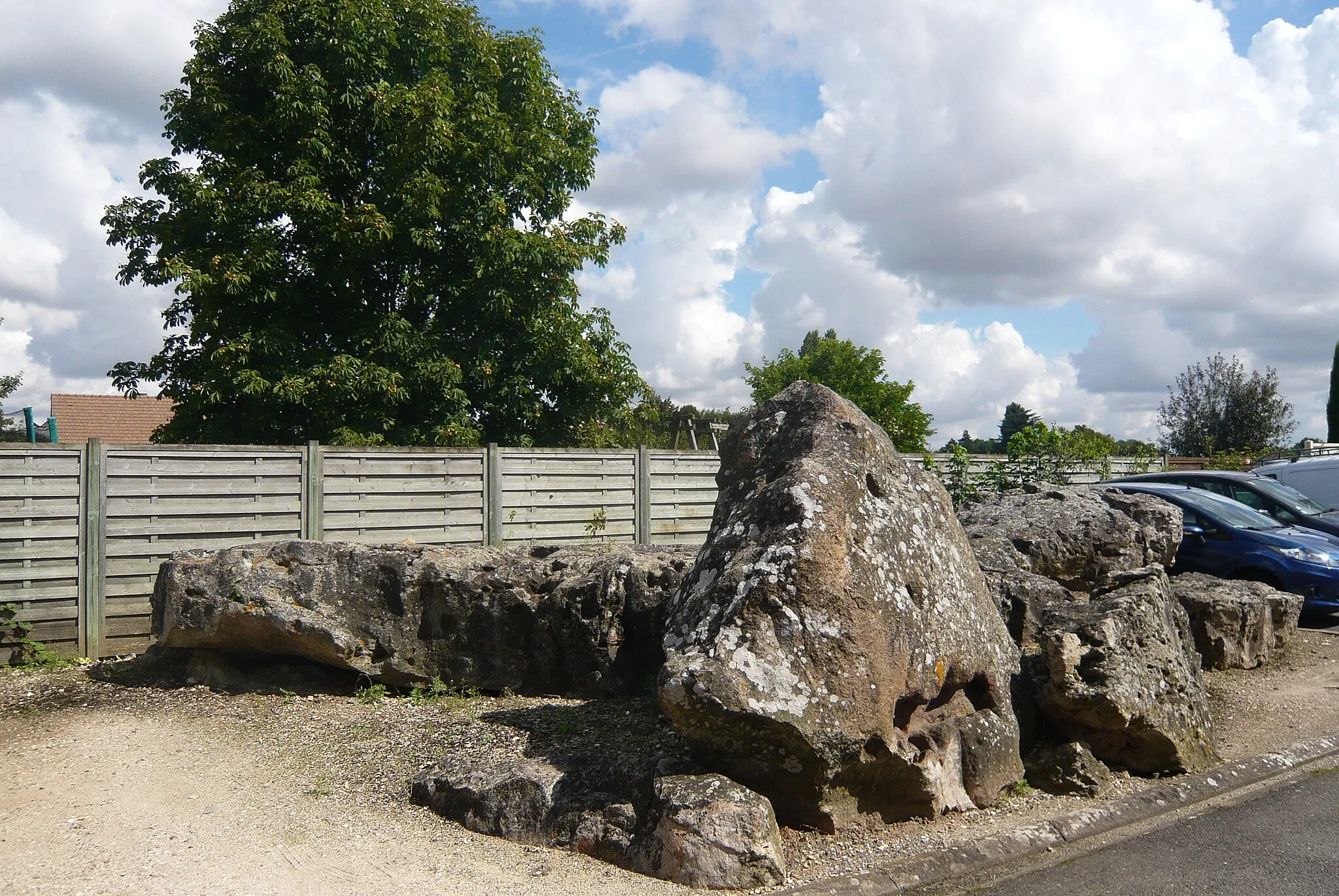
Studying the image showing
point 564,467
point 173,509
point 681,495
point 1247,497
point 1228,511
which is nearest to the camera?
point 173,509

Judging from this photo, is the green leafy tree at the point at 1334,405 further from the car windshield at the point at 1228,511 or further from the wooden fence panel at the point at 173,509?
the wooden fence panel at the point at 173,509

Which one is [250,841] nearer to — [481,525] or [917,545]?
[917,545]

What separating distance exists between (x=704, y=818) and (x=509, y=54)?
14278 mm

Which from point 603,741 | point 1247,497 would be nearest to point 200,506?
point 603,741

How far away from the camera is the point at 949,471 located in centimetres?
1439

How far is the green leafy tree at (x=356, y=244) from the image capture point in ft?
42.1

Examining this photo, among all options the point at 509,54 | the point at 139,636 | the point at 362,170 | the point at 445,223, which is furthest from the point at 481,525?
the point at 509,54

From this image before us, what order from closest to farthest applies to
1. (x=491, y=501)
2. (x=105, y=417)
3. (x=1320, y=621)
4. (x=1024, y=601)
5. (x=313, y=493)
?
(x=1024, y=601) < (x=313, y=493) < (x=1320, y=621) < (x=491, y=501) < (x=105, y=417)

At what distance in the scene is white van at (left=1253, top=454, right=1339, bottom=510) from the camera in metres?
15.0

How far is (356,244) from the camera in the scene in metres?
13.1

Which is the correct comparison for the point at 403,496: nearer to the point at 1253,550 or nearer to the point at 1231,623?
the point at 1231,623

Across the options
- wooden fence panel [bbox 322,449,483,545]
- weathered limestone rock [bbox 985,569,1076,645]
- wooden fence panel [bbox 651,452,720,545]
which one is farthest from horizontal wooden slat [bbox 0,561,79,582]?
weathered limestone rock [bbox 985,569,1076,645]

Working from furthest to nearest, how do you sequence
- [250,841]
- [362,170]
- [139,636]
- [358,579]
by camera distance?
[362,170] → [139,636] → [358,579] → [250,841]

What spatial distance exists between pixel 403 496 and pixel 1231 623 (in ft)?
24.6
